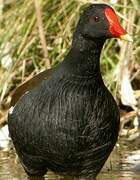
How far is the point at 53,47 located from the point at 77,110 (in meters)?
2.69

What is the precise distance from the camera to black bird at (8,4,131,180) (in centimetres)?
482

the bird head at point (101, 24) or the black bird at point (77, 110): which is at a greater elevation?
the bird head at point (101, 24)

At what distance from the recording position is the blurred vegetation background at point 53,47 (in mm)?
6793

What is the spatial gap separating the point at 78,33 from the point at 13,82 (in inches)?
102

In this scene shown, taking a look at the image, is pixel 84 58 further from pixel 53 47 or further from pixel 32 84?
pixel 53 47

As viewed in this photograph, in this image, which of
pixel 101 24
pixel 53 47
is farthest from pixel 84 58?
pixel 53 47

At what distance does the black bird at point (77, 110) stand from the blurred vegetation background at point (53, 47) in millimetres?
1750

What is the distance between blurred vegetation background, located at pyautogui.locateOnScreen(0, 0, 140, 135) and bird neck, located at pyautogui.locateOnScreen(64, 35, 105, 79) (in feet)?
5.80

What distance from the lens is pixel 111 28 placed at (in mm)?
4754

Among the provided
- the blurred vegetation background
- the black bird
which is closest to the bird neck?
the black bird

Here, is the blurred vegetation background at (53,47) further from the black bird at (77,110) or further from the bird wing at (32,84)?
the black bird at (77,110)

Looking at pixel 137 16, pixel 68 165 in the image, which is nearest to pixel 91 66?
pixel 68 165

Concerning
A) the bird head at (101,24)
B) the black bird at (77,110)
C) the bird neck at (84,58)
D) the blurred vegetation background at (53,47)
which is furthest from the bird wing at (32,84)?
the blurred vegetation background at (53,47)

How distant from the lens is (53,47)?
746cm
